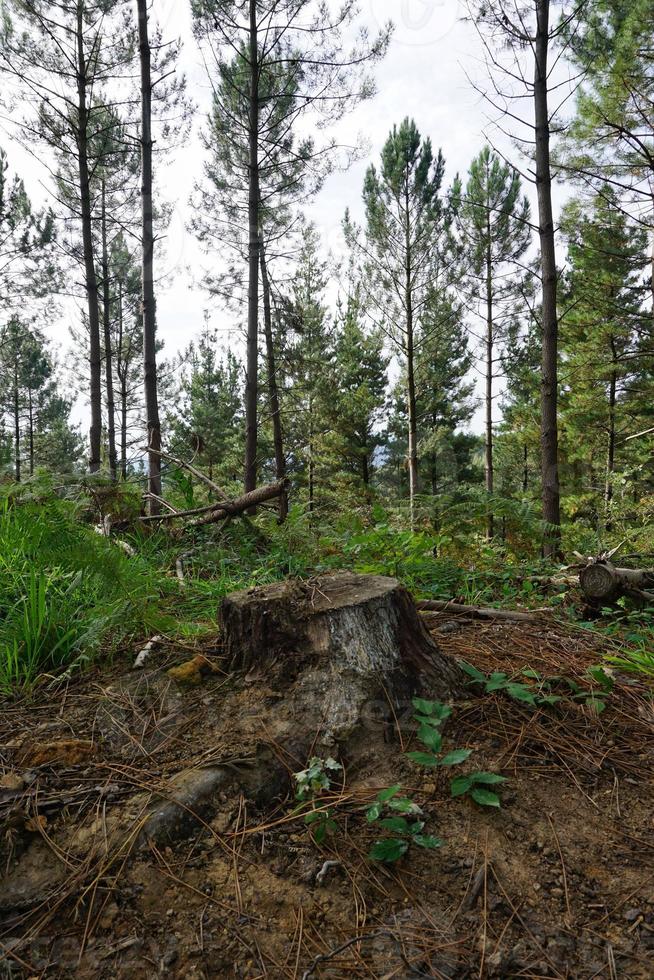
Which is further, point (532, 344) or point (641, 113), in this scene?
point (532, 344)

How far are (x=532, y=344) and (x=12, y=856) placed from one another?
19458 millimetres

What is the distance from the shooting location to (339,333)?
20.1 metres

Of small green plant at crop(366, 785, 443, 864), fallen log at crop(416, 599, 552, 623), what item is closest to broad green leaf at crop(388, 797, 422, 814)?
small green plant at crop(366, 785, 443, 864)

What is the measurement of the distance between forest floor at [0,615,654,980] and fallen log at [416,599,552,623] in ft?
3.42

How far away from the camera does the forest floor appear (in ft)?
3.61

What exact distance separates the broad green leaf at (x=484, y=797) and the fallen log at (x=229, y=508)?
369 cm

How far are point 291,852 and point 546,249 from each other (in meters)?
7.19

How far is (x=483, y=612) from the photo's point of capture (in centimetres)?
305

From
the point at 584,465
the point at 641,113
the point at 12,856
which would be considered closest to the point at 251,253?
the point at 641,113

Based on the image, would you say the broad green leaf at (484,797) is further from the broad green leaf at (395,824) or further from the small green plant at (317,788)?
the small green plant at (317,788)

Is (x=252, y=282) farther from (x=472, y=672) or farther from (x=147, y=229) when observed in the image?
(x=472, y=672)

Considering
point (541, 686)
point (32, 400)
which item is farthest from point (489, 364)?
point (32, 400)

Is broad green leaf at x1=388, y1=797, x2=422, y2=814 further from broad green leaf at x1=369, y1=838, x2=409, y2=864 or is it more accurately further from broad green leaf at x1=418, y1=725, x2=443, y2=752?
broad green leaf at x1=418, y1=725, x2=443, y2=752

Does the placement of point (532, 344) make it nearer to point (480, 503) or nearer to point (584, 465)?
point (584, 465)
